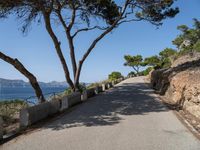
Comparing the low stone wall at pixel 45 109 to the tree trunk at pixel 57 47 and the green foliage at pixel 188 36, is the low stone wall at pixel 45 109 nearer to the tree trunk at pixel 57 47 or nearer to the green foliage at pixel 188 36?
the tree trunk at pixel 57 47

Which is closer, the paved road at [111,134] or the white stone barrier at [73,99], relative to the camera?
the paved road at [111,134]

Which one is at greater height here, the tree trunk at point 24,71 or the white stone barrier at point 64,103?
the tree trunk at point 24,71

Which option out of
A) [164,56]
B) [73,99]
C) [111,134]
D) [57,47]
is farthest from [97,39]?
[164,56]

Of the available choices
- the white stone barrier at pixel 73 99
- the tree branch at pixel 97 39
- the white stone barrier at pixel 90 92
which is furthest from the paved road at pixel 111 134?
the tree branch at pixel 97 39

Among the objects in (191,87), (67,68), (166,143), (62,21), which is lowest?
(166,143)

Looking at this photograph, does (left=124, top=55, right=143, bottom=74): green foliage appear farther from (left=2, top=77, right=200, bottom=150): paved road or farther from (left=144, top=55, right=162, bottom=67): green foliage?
(left=2, top=77, right=200, bottom=150): paved road

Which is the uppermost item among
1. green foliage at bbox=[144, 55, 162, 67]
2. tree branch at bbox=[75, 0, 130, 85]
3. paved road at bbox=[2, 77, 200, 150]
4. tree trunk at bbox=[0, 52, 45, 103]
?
green foliage at bbox=[144, 55, 162, 67]

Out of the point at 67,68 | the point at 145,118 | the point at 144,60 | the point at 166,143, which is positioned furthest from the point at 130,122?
the point at 144,60

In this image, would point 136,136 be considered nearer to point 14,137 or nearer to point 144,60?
point 14,137

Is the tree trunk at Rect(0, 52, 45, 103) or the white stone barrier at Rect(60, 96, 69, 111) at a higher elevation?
the tree trunk at Rect(0, 52, 45, 103)

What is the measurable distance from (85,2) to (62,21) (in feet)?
7.61

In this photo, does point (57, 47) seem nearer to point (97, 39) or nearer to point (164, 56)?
point (97, 39)

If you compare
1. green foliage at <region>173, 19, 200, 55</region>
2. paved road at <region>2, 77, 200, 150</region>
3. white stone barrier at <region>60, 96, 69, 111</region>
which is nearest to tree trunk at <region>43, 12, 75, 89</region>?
white stone barrier at <region>60, 96, 69, 111</region>

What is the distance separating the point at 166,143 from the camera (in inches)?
317
